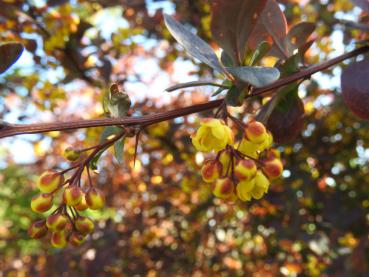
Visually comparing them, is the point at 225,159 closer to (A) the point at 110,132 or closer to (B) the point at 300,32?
(A) the point at 110,132

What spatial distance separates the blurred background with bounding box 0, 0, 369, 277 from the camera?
1942 mm

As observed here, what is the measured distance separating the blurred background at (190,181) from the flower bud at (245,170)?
1054 mm

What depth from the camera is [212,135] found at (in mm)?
775

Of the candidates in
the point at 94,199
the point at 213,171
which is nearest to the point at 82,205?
the point at 94,199

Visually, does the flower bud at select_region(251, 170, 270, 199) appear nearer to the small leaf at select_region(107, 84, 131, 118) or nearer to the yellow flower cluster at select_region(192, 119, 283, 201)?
the yellow flower cluster at select_region(192, 119, 283, 201)

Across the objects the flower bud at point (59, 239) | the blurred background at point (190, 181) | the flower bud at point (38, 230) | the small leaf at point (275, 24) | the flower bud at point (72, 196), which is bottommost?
the blurred background at point (190, 181)

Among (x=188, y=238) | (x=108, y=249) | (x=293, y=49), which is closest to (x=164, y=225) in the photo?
(x=188, y=238)

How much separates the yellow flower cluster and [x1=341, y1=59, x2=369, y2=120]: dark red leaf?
18 centimetres

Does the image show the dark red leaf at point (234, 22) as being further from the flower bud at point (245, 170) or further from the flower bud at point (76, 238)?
the flower bud at point (76, 238)

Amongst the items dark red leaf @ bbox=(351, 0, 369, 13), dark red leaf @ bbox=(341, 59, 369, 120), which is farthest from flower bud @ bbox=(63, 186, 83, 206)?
dark red leaf @ bbox=(351, 0, 369, 13)

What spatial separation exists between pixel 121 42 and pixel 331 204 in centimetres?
131

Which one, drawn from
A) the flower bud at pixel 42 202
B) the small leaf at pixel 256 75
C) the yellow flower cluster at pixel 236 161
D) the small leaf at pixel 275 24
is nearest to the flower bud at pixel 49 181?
the flower bud at pixel 42 202

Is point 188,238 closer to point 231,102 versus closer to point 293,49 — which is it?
point 293,49

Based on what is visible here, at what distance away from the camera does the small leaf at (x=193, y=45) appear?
0.76 m
